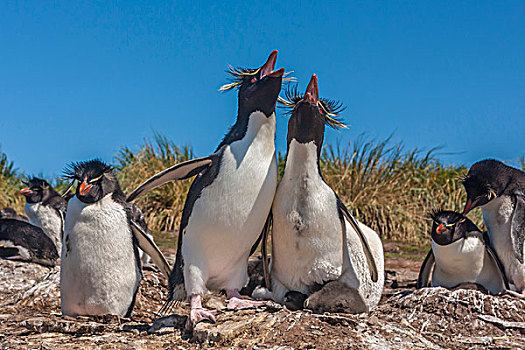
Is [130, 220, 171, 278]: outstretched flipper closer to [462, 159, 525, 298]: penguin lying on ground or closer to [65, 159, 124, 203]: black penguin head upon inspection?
[65, 159, 124, 203]: black penguin head

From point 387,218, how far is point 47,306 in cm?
793

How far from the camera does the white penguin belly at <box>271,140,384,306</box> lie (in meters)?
4.28

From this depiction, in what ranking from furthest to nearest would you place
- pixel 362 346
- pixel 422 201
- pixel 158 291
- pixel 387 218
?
1. pixel 422 201
2. pixel 387 218
3. pixel 158 291
4. pixel 362 346

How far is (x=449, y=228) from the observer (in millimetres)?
5281

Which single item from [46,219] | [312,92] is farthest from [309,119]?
[46,219]

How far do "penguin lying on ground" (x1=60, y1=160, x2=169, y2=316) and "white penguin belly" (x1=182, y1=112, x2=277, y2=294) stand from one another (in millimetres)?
611

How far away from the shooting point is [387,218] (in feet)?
38.9

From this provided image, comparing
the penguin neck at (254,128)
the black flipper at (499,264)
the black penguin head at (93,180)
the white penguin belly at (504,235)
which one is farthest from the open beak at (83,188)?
the white penguin belly at (504,235)

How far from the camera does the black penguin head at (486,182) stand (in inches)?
220

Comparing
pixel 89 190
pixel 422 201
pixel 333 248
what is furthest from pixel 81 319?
pixel 422 201

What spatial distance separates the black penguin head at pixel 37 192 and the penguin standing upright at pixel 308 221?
5976 mm

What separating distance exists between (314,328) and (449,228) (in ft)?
6.91

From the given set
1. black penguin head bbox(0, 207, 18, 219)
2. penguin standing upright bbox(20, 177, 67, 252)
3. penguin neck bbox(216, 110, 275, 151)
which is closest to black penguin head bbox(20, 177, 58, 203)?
penguin standing upright bbox(20, 177, 67, 252)

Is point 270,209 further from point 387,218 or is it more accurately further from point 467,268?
point 387,218
